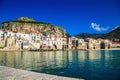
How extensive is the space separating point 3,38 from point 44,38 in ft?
118

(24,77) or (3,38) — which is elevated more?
(3,38)

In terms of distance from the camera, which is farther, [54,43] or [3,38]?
[54,43]

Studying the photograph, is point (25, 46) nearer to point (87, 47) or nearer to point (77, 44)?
point (77, 44)

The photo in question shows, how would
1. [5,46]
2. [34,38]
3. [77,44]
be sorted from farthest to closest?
[77,44] < [34,38] < [5,46]

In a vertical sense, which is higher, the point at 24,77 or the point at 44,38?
the point at 44,38

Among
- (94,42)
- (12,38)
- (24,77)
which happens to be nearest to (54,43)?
(12,38)

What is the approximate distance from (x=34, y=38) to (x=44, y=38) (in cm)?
933

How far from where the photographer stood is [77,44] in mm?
161875

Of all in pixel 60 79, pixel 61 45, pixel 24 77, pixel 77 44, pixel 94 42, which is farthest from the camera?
pixel 94 42

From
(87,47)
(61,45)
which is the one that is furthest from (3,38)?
(87,47)

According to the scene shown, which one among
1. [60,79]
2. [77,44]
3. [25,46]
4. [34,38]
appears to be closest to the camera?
[60,79]

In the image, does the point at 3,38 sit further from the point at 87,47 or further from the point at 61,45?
the point at 87,47

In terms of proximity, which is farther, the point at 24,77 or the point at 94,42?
the point at 94,42

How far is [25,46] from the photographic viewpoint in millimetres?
124312
